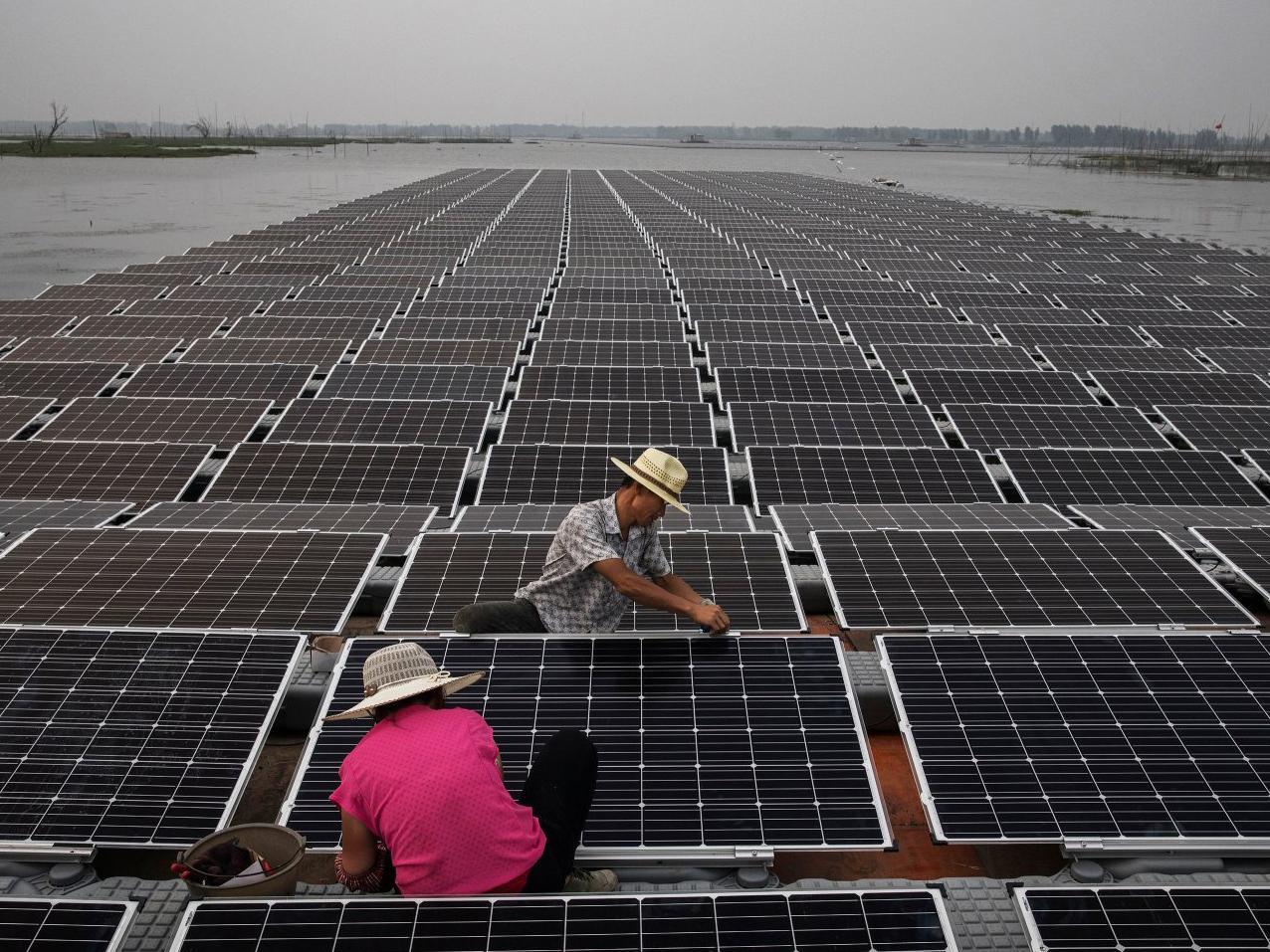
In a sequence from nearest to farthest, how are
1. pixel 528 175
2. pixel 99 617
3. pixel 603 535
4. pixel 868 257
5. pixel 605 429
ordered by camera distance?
1. pixel 603 535
2. pixel 99 617
3. pixel 605 429
4. pixel 868 257
5. pixel 528 175

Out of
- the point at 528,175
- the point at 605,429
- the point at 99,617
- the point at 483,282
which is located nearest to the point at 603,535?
the point at 99,617

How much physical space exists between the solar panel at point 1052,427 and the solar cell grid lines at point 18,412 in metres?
14.4

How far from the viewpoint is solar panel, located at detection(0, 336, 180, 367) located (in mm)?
18141

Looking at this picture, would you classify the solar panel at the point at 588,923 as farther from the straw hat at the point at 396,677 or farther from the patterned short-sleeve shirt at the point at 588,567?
the patterned short-sleeve shirt at the point at 588,567

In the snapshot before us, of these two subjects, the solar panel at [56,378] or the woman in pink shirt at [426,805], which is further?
the solar panel at [56,378]

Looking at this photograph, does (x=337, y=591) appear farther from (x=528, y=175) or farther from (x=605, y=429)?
(x=528, y=175)

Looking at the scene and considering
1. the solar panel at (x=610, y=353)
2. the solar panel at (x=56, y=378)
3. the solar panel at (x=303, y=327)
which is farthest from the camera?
the solar panel at (x=303, y=327)

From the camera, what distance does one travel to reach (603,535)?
5824 mm

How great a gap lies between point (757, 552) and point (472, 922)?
4.72 metres

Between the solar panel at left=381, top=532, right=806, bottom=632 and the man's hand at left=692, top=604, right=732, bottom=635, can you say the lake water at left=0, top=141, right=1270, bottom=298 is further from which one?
the man's hand at left=692, top=604, right=732, bottom=635

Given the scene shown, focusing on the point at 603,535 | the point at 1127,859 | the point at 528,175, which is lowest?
the point at 1127,859

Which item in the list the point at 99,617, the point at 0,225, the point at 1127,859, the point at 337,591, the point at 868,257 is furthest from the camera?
the point at 0,225

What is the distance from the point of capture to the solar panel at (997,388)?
623 inches

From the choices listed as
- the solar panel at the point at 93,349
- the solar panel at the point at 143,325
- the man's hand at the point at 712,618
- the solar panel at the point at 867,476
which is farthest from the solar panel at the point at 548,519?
the solar panel at the point at 143,325
